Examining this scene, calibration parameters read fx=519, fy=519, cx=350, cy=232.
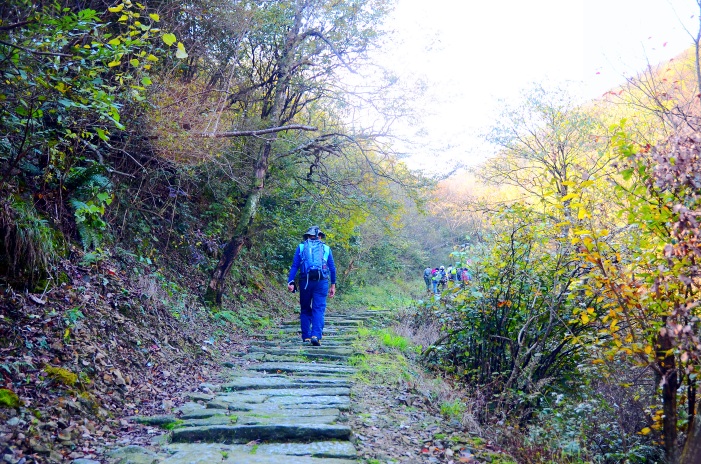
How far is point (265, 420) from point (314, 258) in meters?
4.21

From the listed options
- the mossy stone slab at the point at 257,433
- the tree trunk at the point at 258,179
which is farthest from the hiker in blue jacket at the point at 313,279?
the mossy stone slab at the point at 257,433

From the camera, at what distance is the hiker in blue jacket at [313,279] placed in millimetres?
8711

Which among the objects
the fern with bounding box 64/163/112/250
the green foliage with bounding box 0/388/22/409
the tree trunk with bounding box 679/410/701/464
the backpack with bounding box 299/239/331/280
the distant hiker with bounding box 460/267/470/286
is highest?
the fern with bounding box 64/163/112/250

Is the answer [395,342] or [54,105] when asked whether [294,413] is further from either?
[395,342]

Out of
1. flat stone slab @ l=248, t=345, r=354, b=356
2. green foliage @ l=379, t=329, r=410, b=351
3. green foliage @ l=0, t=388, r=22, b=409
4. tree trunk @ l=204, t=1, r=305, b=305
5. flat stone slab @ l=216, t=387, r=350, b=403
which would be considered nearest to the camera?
green foliage @ l=0, t=388, r=22, b=409

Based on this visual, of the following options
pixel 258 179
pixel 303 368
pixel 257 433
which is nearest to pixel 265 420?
pixel 257 433

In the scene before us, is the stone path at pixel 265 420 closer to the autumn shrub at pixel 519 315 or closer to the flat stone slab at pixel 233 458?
the flat stone slab at pixel 233 458

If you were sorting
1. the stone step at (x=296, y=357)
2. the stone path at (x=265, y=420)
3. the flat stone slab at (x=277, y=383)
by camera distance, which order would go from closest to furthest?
the stone path at (x=265, y=420)
the flat stone slab at (x=277, y=383)
the stone step at (x=296, y=357)

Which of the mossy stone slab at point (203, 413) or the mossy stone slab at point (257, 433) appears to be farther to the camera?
the mossy stone slab at point (203, 413)

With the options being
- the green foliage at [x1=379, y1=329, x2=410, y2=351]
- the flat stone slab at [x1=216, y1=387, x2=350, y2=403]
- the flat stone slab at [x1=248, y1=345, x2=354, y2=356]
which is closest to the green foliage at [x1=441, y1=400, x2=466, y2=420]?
the flat stone slab at [x1=216, y1=387, x2=350, y2=403]

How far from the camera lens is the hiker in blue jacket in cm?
871

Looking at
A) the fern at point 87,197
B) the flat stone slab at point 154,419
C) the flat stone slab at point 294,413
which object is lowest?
the flat stone slab at point 294,413

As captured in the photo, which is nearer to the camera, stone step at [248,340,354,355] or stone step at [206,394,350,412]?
stone step at [206,394,350,412]

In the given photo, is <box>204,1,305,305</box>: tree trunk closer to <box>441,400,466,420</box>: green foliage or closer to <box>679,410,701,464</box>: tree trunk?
<box>441,400,466,420</box>: green foliage
